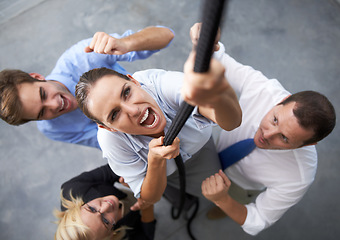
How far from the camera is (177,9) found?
2.96 meters

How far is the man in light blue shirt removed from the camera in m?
1.32

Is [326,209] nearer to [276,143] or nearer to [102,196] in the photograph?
[276,143]

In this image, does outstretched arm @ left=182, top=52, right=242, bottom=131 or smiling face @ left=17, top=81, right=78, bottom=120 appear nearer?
outstretched arm @ left=182, top=52, right=242, bottom=131

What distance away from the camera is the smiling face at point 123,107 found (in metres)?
0.97

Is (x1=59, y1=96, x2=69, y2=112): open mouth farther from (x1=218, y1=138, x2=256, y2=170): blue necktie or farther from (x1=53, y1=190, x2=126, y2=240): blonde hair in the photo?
(x1=218, y1=138, x2=256, y2=170): blue necktie

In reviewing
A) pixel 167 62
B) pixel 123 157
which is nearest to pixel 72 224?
pixel 123 157

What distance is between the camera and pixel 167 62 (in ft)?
8.98

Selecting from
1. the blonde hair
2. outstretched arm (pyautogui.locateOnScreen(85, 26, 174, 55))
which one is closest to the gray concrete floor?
the blonde hair

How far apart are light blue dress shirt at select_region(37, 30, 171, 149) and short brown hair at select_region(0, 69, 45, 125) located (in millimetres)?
211

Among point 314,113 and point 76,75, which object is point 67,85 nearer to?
point 76,75

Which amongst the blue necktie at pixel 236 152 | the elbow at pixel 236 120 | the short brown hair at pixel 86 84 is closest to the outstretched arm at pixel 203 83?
the elbow at pixel 236 120

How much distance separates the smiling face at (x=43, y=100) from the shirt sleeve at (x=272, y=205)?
1248 millimetres

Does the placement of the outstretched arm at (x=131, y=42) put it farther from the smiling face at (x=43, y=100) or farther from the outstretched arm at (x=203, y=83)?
the outstretched arm at (x=203, y=83)

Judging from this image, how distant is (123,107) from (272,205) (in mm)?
994
